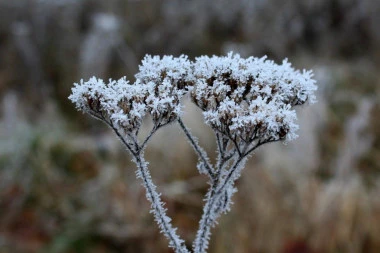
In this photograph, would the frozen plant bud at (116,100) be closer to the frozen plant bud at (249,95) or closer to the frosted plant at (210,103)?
the frosted plant at (210,103)

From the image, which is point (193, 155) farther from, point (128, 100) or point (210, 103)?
point (128, 100)

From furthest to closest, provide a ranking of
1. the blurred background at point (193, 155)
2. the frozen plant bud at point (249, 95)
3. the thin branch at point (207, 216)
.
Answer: the blurred background at point (193, 155)
the thin branch at point (207, 216)
the frozen plant bud at point (249, 95)

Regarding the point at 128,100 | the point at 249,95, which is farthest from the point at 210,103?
the point at 128,100

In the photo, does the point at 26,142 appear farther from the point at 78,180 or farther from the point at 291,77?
the point at 291,77

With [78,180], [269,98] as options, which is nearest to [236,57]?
[269,98]

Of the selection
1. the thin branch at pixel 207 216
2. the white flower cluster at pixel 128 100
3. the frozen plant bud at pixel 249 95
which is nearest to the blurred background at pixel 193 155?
the thin branch at pixel 207 216

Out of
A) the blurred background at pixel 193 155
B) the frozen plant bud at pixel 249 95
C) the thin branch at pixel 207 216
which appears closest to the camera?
the frozen plant bud at pixel 249 95

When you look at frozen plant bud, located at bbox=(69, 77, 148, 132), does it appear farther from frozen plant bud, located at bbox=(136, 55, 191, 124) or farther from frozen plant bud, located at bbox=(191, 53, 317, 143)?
frozen plant bud, located at bbox=(191, 53, 317, 143)

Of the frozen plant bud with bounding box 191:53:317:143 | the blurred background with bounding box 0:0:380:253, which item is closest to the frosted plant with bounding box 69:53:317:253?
the frozen plant bud with bounding box 191:53:317:143
